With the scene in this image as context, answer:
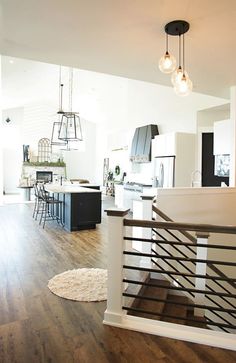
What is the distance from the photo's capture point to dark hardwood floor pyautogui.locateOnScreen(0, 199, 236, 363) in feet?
6.44

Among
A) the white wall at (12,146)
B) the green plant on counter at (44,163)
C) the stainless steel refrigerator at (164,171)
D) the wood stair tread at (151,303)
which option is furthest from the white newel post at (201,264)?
the white wall at (12,146)

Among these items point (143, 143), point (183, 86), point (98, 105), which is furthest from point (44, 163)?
point (183, 86)

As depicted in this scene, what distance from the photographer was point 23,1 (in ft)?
7.70

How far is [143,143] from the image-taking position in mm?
8438

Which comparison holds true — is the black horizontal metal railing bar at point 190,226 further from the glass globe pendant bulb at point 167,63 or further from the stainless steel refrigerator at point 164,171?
the stainless steel refrigerator at point 164,171

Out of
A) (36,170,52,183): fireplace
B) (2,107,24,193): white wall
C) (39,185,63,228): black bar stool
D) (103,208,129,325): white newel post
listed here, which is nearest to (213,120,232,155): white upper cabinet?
(103,208,129,325): white newel post

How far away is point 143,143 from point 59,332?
6.74m

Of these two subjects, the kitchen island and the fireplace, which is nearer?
the kitchen island

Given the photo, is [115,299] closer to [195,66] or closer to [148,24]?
[148,24]

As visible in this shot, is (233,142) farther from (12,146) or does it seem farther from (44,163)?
(12,146)

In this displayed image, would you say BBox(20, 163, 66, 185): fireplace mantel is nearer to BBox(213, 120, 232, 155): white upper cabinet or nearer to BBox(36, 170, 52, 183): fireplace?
BBox(36, 170, 52, 183): fireplace

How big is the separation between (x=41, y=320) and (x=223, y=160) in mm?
4017

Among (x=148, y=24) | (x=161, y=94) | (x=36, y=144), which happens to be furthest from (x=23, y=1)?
(x=36, y=144)

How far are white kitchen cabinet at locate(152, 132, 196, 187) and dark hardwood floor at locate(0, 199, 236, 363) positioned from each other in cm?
351
